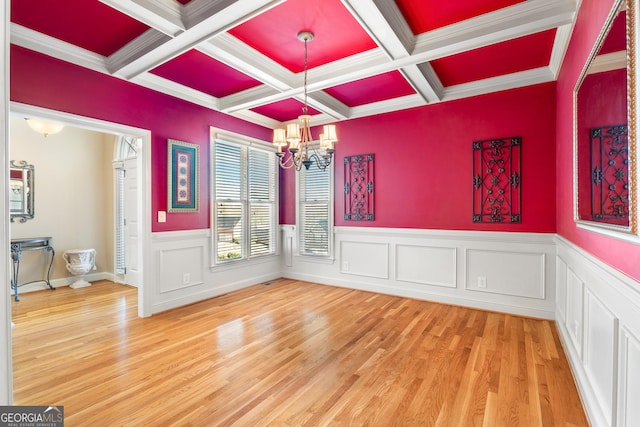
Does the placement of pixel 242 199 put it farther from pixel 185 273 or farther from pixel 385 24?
pixel 385 24

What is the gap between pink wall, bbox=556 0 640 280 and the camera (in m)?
1.46

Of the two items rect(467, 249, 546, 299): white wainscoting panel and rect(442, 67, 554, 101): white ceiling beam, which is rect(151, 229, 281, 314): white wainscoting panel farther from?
rect(442, 67, 554, 101): white ceiling beam

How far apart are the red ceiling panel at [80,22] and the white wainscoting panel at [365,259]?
12.2 ft

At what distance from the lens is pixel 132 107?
3.53m

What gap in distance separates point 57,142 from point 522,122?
22.7 ft

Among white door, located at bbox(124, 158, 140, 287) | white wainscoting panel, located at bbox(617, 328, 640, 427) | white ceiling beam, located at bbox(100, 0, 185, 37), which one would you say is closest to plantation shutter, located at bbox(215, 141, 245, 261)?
white door, located at bbox(124, 158, 140, 287)

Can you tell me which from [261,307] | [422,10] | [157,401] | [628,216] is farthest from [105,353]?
[422,10]

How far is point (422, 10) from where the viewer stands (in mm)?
2471

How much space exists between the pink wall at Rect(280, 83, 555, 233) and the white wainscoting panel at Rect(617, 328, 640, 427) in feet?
8.10

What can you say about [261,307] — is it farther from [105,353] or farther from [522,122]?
[522,122]

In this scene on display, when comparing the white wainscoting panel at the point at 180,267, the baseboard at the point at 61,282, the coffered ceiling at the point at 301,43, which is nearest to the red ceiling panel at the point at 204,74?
the coffered ceiling at the point at 301,43

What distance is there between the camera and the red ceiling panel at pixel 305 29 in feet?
8.07

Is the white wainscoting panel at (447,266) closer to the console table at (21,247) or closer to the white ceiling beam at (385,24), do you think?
the white ceiling beam at (385,24)

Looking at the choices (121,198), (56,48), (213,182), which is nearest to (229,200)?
(213,182)
